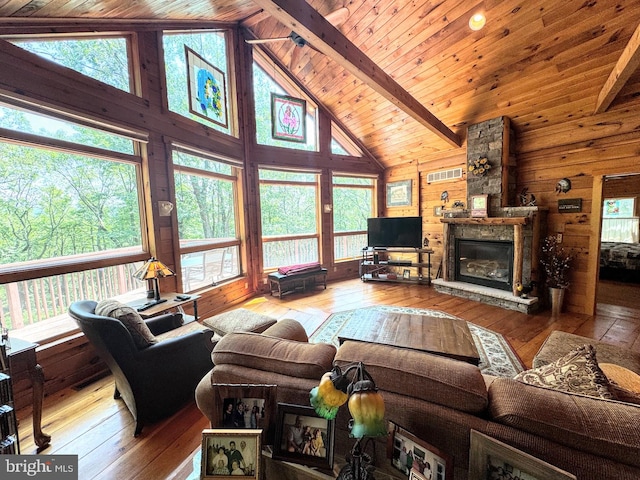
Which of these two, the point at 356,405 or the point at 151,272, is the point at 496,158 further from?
the point at 151,272

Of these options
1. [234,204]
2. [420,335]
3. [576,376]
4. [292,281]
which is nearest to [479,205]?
[420,335]

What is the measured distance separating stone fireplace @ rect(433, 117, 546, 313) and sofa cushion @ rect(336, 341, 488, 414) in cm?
361

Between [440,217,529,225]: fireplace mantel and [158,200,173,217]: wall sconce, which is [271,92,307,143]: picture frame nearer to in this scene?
[158,200,173,217]: wall sconce

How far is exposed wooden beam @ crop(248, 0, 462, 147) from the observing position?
2227mm

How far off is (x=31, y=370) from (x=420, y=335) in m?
2.70

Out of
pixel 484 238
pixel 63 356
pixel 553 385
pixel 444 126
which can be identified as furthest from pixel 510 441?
pixel 444 126

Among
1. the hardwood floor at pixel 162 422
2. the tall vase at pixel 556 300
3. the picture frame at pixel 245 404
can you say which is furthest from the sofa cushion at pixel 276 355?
the tall vase at pixel 556 300

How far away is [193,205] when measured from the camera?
149 inches

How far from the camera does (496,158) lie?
409 cm

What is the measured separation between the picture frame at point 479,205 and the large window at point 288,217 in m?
2.90

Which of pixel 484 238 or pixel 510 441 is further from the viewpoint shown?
pixel 484 238

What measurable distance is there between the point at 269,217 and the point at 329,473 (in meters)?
4.41

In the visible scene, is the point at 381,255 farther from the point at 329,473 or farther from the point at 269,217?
the point at 329,473

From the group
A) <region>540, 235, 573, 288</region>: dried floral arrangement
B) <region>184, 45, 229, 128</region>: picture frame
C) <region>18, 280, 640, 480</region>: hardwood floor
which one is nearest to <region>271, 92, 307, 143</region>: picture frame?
<region>184, 45, 229, 128</region>: picture frame
